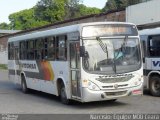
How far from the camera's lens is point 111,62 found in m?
13.4

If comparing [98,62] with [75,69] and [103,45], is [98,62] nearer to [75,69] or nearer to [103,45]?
[103,45]

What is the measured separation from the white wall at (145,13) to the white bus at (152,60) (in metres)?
7.76

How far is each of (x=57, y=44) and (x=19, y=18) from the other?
3586 inches

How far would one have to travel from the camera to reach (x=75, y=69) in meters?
13.8

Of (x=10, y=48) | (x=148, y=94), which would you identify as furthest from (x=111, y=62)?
(x=10, y=48)

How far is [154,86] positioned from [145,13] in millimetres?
9890

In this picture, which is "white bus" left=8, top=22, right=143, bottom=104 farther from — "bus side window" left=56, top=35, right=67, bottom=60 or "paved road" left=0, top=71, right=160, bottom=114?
"paved road" left=0, top=71, right=160, bottom=114

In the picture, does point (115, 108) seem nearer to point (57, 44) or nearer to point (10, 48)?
point (57, 44)

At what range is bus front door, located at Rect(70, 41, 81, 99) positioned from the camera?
13539 millimetres

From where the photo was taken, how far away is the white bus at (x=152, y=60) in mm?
16391

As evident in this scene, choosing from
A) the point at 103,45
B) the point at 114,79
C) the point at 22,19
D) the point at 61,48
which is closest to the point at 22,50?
the point at 61,48

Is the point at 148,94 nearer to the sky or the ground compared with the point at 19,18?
nearer to the ground

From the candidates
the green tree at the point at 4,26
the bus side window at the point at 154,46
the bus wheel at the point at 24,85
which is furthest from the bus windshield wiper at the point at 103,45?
the green tree at the point at 4,26

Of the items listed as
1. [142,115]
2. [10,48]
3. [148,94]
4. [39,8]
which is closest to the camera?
[142,115]
